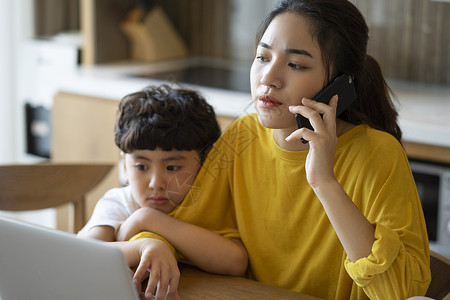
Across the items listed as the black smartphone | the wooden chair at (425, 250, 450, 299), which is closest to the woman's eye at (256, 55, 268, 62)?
the black smartphone

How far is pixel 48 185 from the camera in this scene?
189 centimetres

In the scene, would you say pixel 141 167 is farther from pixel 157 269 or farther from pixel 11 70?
pixel 11 70

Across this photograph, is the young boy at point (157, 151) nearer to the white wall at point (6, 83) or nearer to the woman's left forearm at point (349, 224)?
the woman's left forearm at point (349, 224)

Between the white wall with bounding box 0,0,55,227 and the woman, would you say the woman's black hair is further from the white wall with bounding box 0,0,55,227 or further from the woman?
the white wall with bounding box 0,0,55,227

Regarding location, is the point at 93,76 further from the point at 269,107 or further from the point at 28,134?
the point at 269,107

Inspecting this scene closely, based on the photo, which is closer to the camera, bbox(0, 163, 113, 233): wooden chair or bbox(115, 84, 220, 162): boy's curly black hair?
bbox(115, 84, 220, 162): boy's curly black hair

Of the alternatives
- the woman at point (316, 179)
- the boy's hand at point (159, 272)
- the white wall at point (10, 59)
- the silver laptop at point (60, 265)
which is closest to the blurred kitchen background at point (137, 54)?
the white wall at point (10, 59)

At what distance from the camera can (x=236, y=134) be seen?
51.7 inches

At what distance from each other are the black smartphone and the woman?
14 mm

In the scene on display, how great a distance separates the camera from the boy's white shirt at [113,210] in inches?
49.8

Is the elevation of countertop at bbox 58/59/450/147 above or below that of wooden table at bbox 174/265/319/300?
above

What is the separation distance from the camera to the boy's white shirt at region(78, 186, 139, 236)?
126cm

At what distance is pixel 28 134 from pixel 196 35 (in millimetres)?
907

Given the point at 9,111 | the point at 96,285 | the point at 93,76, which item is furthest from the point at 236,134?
the point at 9,111
